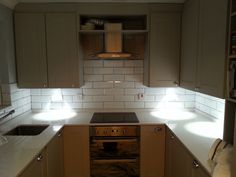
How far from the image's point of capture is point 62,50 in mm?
2467

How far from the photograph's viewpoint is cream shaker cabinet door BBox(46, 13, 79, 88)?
7.95ft

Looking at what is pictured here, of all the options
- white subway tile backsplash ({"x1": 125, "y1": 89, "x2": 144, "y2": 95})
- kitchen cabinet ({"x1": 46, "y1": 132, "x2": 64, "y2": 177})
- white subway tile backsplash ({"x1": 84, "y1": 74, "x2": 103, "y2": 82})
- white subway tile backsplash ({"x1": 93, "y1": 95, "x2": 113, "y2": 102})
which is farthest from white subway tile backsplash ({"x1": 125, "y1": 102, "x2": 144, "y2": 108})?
kitchen cabinet ({"x1": 46, "y1": 132, "x2": 64, "y2": 177})

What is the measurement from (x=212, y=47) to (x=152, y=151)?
1.36m

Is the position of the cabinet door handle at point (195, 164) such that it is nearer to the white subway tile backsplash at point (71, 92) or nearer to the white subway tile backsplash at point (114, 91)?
the white subway tile backsplash at point (114, 91)

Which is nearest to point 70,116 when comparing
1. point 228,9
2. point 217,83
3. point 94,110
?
point 94,110

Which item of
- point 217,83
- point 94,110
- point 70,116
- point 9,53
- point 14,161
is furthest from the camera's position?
point 94,110

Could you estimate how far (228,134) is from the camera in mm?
1448

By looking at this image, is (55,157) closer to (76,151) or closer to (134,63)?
(76,151)

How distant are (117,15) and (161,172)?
1.95 meters

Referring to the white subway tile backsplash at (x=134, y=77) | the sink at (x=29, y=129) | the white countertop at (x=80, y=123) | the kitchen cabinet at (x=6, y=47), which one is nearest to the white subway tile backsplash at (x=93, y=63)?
the white subway tile backsplash at (x=134, y=77)

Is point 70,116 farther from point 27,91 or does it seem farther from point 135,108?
point 135,108

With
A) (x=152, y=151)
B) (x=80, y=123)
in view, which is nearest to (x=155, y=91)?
(x=152, y=151)

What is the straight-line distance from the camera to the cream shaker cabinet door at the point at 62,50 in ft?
7.95

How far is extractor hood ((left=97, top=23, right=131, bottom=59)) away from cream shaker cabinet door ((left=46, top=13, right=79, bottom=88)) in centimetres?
35
